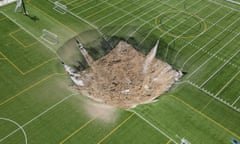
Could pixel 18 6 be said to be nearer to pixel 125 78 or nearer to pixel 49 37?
pixel 49 37

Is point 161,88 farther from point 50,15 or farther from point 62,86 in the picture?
point 50,15

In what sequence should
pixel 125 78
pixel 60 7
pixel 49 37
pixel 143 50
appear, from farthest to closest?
pixel 60 7 → pixel 49 37 → pixel 143 50 → pixel 125 78

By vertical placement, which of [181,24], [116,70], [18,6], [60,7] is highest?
[18,6]

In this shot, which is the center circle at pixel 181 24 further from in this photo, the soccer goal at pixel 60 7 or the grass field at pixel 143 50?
the soccer goal at pixel 60 7

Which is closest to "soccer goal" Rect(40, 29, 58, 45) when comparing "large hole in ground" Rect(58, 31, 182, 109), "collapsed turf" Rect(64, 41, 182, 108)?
"large hole in ground" Rect(58, 31, 182, 109)

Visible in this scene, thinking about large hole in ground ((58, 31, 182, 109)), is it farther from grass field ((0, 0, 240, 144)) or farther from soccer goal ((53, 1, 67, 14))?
soccer goal ((53, 1, 67, 14))

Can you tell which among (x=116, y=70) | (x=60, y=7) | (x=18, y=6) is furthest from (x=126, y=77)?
(x=18, y=6)
